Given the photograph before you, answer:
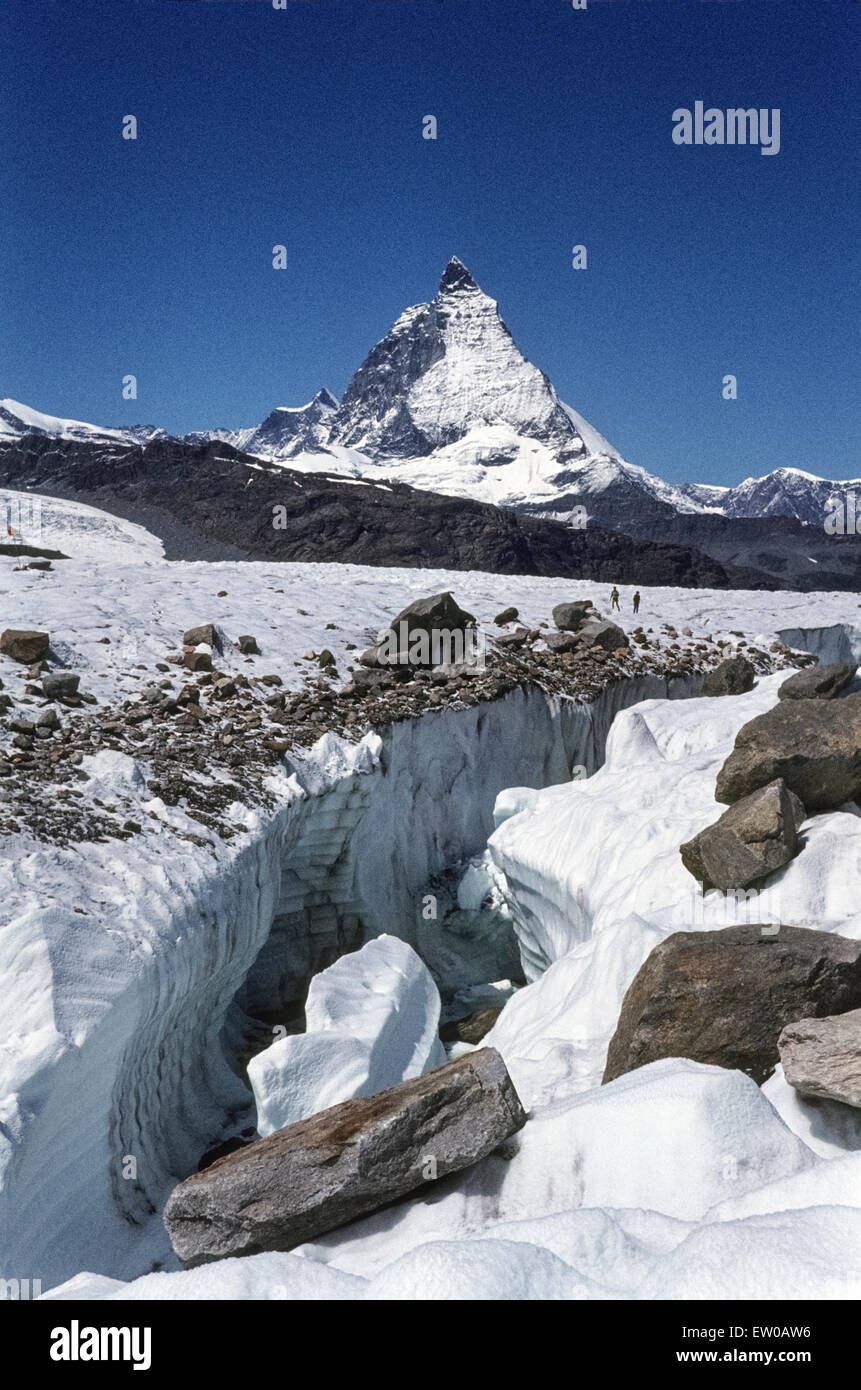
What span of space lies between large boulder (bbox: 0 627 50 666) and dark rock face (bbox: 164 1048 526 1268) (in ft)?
26.4

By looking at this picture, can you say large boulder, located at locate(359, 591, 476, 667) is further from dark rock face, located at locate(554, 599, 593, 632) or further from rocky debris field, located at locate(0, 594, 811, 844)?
dark rock face, located at locate(554, 599, 593, 632)

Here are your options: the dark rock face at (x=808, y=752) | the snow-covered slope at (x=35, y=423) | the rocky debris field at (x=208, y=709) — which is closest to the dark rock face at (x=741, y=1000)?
the dark rock face at (x=808, y=752)

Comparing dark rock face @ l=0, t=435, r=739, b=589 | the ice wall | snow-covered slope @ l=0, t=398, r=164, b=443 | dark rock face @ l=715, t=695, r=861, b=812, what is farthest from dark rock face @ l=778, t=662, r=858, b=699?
snow-covered slope @ l=0, t=398, r=164, b=443

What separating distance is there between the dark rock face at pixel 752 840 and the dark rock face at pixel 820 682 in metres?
4.57

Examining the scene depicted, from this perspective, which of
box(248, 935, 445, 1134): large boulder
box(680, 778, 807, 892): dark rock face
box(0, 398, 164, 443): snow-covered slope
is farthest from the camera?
box(0, 398, 164, 443): snow-covered slope

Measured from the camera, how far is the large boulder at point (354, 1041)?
6.45 meters

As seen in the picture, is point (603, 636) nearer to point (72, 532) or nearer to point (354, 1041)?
point (354, 1041)

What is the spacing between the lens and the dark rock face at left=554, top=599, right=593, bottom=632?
19609mm

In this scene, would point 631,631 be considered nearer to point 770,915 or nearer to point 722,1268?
point 770,915

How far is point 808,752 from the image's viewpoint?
822cm

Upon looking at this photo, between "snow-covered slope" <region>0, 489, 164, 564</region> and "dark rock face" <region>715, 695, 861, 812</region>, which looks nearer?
"dark rock face" <region>715, 695, 861, 812</region>

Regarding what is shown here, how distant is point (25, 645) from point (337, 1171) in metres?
8.68

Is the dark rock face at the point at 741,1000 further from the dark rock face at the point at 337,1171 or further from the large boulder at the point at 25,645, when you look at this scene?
the large boulder at the point at 25,645

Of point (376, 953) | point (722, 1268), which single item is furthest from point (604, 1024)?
point (722, 1268)
